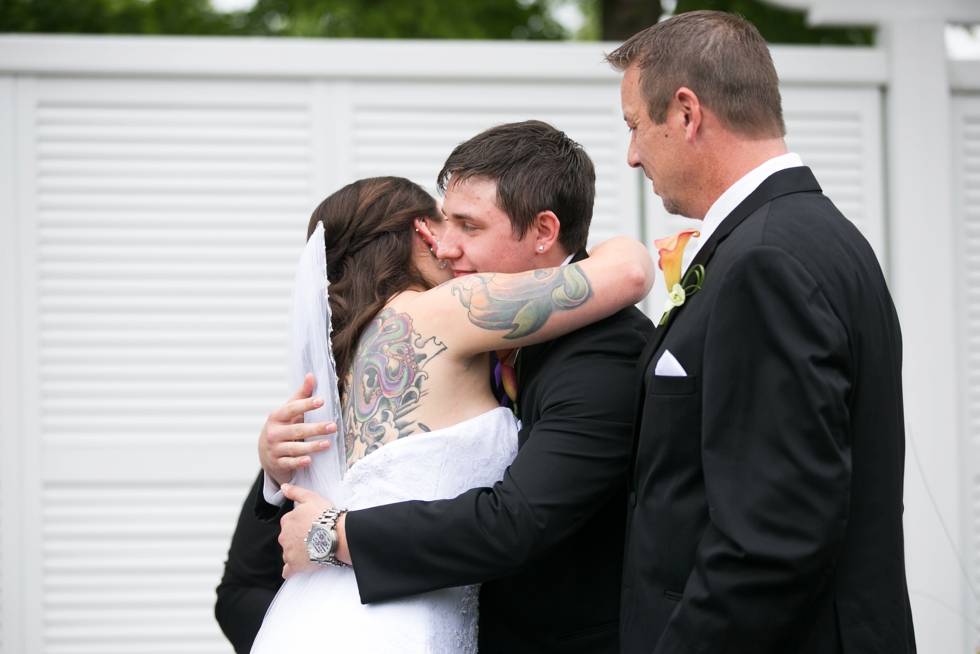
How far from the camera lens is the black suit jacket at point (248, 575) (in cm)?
244

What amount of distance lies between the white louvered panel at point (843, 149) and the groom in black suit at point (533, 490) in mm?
1942

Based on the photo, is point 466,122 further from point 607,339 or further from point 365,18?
point 365,18

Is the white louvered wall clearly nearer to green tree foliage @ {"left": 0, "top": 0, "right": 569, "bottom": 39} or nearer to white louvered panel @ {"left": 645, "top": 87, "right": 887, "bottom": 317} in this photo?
white louvered panel @ {"left": 645, "top": 87, "right": 887, "bottom": 317}

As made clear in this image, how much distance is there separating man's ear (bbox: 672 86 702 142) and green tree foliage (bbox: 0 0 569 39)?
475 cm

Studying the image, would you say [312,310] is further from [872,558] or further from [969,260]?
[969,260]

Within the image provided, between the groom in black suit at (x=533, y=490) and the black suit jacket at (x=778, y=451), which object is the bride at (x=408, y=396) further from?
the black suit jacket at (x=778, y=451)

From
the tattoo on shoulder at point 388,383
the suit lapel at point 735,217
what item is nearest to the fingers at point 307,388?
the tattoo on shoulder at point 388,383

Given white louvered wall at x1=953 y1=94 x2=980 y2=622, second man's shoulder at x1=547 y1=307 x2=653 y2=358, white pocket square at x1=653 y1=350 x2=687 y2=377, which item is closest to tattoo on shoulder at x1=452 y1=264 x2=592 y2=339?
second man's shoulder at x1=547 y1=307 x2=653 y2=358

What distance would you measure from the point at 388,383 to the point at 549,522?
0.50m

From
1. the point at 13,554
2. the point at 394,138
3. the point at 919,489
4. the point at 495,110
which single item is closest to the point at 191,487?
the point at 13,554

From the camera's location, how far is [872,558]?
1.53 m

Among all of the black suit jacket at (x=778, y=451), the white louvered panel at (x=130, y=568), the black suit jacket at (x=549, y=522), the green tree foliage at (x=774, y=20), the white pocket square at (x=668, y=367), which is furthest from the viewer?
the green tree foliage at (x=774, y=20)

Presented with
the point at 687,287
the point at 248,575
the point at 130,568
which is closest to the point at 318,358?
the point at 248,575

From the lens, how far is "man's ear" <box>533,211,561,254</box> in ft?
6.97
